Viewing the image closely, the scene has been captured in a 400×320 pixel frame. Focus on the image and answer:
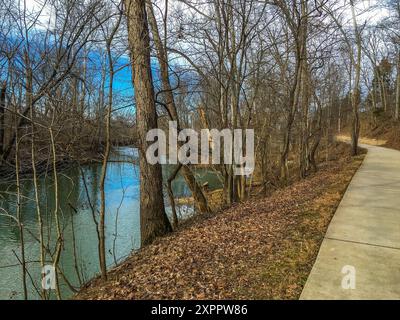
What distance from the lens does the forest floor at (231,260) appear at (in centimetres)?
287

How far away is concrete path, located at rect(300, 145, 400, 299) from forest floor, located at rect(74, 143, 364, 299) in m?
0.13

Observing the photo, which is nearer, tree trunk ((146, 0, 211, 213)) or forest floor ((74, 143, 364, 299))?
forest floor ((74, 143, 364, 299))

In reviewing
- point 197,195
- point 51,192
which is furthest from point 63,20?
point 51,192

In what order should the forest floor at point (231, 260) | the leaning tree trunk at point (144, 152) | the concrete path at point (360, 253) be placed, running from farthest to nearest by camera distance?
the leaning tree trunk at point (144, 152) < the forest floor at point (231, 260) < the concrete path at point (360, 253)

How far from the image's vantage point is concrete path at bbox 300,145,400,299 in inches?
104

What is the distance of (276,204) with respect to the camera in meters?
5.96

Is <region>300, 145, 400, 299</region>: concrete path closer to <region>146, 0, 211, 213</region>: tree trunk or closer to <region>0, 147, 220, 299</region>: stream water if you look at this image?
<region>0, 147, 220, 299</region>: stream water

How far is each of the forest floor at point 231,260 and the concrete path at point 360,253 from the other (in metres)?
0.13

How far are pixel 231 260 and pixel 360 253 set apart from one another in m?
1.36

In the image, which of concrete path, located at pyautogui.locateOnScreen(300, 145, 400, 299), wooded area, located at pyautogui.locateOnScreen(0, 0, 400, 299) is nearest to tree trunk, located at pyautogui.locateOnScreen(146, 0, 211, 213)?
wooded area, located at pyautogui.locateOnScreen(0, 0, 400, 299)

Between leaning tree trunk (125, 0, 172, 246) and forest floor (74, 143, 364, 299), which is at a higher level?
leaning tree trunk (125, 0, 172, 246)

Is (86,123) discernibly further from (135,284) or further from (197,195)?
(197,195)

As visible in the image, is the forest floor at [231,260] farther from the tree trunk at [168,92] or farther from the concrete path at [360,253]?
the tree trunk at [168,92]

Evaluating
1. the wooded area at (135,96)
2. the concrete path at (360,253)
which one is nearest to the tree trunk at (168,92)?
the wooded area at (135,96)
